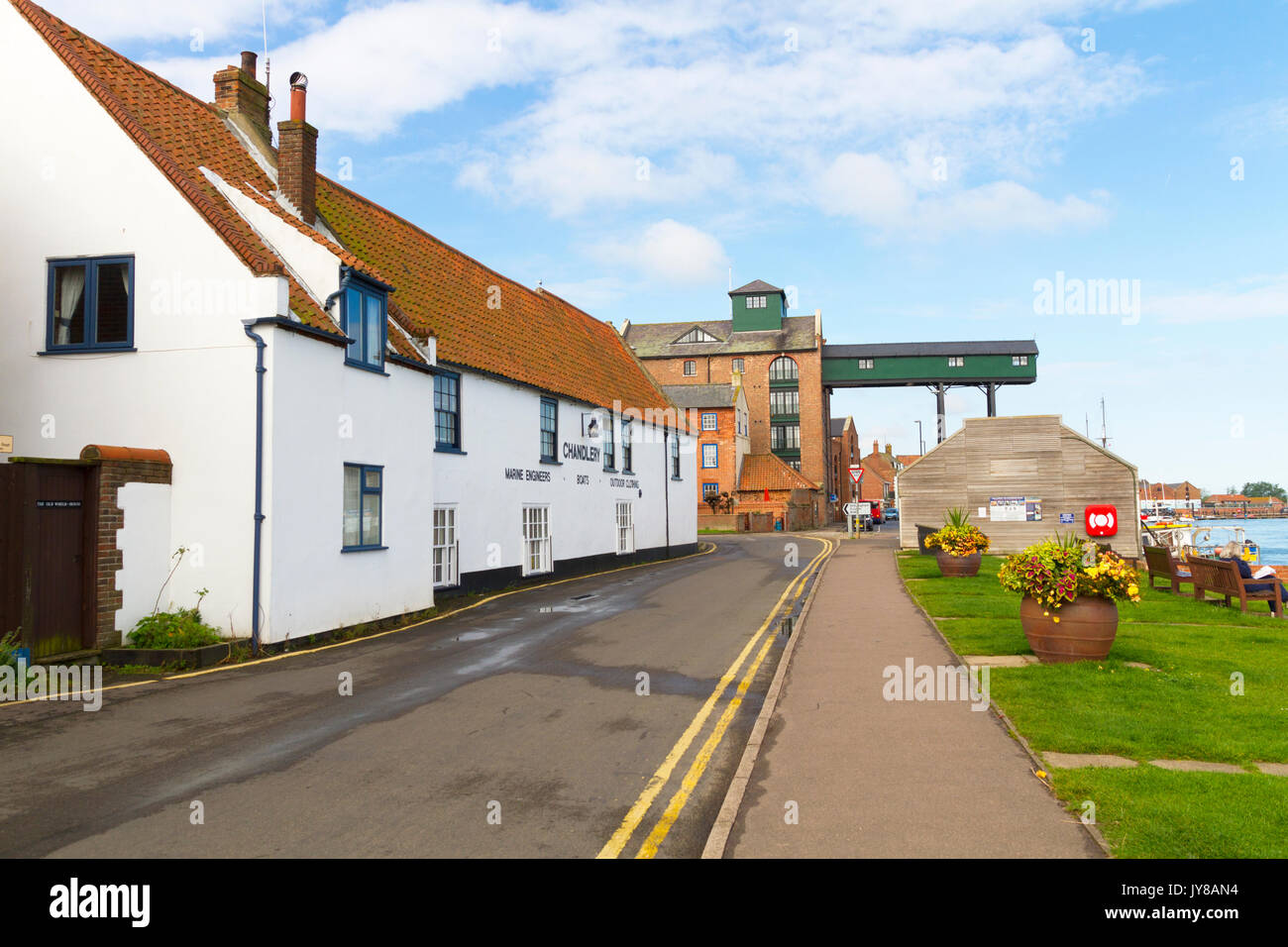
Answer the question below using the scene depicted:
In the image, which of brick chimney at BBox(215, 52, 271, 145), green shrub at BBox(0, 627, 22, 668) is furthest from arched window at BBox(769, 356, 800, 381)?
green shrub at BBox(0, 627, 22, 668)

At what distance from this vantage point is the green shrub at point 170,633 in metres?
12.1

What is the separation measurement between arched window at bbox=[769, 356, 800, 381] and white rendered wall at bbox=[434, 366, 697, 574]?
45192mm

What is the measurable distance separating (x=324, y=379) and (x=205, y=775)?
8.43 meters

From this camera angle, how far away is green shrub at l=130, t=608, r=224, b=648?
12.1m

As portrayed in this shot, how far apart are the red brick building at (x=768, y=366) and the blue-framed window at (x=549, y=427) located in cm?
4922

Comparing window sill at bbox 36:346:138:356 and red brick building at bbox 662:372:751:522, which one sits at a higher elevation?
red brick building at bbox 662:372:751:522

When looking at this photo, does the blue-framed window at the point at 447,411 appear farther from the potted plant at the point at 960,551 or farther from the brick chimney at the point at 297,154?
the potted plant at the point at 960,551

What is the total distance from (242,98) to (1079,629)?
18678 mm

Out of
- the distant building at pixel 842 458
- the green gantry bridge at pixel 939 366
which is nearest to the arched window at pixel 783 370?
the green gantry bridge at pixel 939 366

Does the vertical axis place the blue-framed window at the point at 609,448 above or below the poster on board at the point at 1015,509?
above

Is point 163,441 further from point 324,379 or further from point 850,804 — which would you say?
point 850,804

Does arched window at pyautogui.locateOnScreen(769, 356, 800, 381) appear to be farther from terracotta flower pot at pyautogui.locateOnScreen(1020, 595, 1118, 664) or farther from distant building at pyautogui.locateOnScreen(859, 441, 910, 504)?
terracotta flower pot at pyautogui.locateOnScreen(1020, 595, 1118, 664)
